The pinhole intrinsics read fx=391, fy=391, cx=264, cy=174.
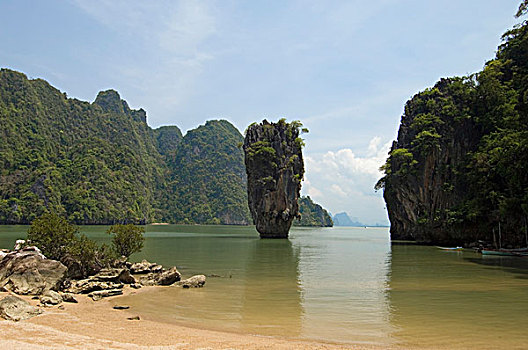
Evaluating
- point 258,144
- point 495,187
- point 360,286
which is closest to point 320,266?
point 360,286

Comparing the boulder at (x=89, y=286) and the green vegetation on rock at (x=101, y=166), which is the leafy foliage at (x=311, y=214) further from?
the boulder at (x=89, y=286)

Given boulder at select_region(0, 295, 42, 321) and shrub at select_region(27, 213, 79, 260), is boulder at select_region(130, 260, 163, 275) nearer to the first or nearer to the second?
shrub at select_region(27, 213, 79, 260)

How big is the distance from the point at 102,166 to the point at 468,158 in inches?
3576

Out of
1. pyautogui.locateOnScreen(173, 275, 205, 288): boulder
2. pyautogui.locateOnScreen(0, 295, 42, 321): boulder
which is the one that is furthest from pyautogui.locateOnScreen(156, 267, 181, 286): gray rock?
pyautogui.locateOnScreen(0, 295, 42, 321): boulder

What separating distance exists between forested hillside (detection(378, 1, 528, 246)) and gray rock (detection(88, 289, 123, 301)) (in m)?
25.6

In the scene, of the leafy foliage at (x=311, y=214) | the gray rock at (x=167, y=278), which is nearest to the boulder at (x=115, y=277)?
the gray rock at (x=167, y=278)

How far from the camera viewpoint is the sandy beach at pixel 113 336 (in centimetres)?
673

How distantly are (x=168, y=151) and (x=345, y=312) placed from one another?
189 meters

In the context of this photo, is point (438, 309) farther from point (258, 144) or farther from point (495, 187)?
point (258, 144)

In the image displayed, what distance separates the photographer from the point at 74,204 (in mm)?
88562

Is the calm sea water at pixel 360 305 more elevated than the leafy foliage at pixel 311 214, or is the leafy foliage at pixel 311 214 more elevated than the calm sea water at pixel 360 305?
the leafy foliage at pixel 311 214

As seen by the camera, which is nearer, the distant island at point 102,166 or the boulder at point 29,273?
the boulder at point 29,273

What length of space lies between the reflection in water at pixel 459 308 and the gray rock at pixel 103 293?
822 centimetres

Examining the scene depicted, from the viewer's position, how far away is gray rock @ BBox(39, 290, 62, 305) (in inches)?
391
